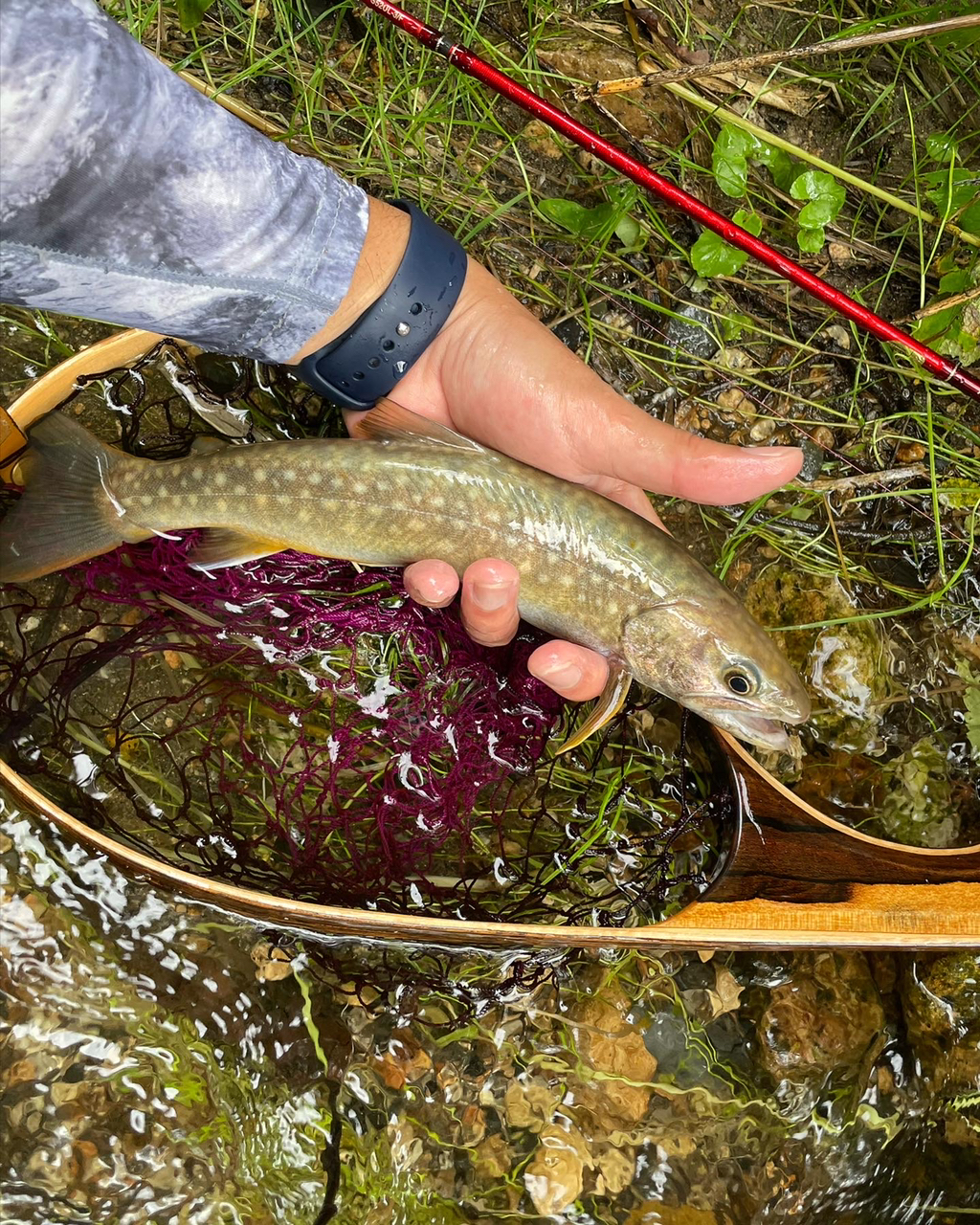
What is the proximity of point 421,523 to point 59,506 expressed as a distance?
1.03 m

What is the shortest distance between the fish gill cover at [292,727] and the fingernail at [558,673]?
0.34m

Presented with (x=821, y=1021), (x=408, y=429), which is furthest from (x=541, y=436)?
(x=821, y=1021)

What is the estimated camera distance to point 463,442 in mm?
2615

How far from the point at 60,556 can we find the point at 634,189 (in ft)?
7.58

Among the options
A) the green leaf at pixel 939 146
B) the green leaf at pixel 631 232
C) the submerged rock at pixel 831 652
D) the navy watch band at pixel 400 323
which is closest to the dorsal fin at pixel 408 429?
the navy watch band at pixel 400 323

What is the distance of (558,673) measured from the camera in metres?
2.70

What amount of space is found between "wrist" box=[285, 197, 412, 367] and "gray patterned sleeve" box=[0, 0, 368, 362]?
0.17 feet

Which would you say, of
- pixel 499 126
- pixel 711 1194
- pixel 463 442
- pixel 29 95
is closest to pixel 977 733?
pixel 711 1194

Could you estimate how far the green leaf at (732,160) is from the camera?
327cm

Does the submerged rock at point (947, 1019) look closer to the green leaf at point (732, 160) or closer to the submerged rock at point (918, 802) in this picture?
the submerged rock at point (918, 802)

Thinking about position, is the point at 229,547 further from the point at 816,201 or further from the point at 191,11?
the point at 816,201

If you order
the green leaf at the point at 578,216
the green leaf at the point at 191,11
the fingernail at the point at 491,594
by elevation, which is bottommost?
the fingernail at the point at 491,594

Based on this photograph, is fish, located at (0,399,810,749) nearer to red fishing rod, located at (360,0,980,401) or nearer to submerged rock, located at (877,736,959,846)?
red fishing rod, located at (360,0,980,401)

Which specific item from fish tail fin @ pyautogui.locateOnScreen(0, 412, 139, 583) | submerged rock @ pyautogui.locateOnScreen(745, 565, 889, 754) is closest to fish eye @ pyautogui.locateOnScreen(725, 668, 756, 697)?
submerged rock @ pyautogui.locateOnScreen(745, 565, 889, 754)
